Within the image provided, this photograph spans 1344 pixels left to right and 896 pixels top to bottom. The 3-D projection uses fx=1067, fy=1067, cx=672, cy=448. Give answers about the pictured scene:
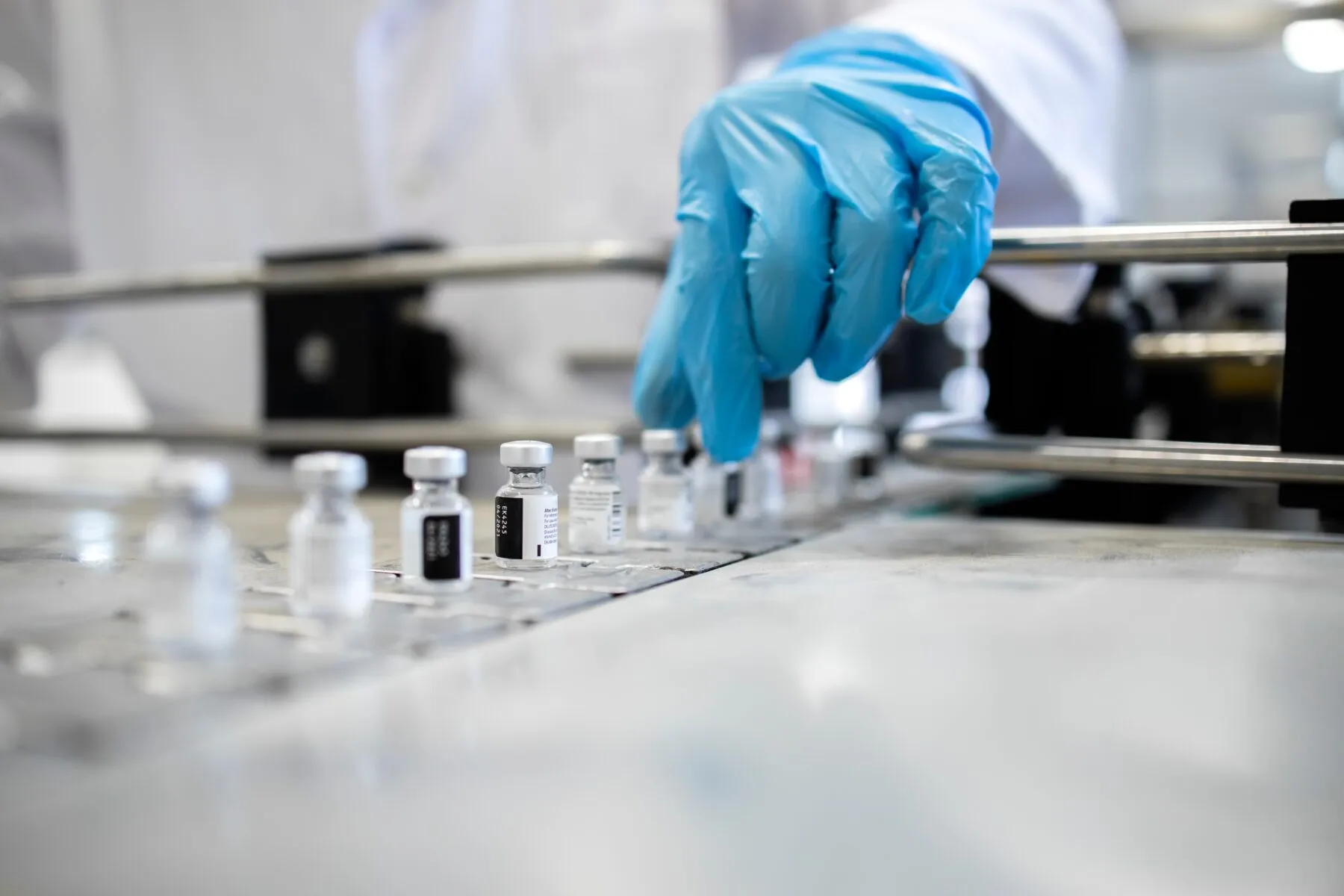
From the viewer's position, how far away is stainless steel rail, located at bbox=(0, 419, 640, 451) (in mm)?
1304

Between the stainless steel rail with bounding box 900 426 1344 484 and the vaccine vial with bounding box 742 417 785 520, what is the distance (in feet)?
0.44

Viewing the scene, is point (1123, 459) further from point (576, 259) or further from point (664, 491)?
point (576, 259)

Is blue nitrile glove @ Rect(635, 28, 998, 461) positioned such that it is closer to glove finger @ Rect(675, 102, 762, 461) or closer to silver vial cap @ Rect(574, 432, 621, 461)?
glove finger @ Rect(675, 102, 762, 461)

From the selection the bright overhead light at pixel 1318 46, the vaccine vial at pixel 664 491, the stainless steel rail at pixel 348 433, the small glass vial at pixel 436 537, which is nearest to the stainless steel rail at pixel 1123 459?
the vaccine vial at pixel 664 491

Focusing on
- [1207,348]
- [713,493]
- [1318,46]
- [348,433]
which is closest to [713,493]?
[713,493]

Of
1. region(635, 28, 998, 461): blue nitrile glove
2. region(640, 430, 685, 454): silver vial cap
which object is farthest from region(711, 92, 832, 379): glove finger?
region(640, 430, 685, 454): silver vial cap

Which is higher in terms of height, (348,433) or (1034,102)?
(1034,102)

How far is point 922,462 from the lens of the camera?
105cm

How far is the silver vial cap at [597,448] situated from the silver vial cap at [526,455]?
81 millimetres

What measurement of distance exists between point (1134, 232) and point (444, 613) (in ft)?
2.14

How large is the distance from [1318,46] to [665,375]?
2357 mm

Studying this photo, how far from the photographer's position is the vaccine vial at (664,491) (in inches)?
35.3

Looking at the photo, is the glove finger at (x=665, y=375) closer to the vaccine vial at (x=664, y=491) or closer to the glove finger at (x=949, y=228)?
the vaccine vial at (x=664, y=491)

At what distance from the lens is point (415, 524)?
2.09 ft
